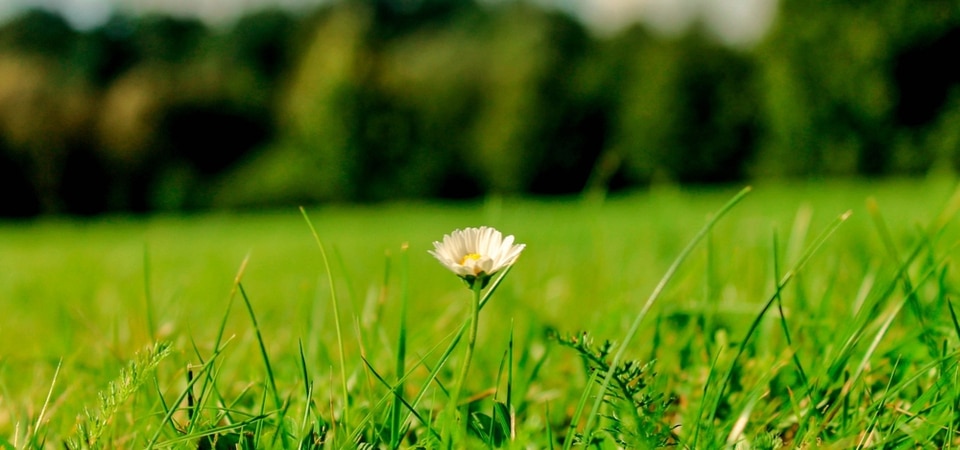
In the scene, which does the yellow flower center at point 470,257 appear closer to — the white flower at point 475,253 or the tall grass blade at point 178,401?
the white flower at point 475,253

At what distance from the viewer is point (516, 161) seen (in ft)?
62.1

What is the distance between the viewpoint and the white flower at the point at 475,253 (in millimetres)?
485

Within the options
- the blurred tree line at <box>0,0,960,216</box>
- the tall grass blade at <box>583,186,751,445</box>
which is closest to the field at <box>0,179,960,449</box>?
the tall grass blade at <box>583,186,751,445</box>

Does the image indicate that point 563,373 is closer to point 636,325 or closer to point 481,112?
point 636,325

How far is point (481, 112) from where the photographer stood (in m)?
21.2

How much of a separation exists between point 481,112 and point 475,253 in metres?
20.9

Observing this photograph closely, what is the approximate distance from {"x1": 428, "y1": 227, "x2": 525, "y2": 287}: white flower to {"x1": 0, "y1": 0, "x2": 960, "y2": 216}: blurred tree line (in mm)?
12929

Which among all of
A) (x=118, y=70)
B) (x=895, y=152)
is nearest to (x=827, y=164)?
(x=895, y=152)

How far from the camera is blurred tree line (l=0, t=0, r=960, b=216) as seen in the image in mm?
14398

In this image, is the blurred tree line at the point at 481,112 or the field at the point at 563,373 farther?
the blurred tree line at the point at 481,112

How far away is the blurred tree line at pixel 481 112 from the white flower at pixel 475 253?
12929mm

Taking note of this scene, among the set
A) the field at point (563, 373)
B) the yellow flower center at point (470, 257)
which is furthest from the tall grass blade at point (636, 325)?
the yellow flower center at point (470, 257)

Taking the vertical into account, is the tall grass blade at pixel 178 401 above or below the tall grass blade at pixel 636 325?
below

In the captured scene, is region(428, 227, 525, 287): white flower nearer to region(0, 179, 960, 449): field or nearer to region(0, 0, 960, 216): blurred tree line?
region(0, 179, 960, 449): field
